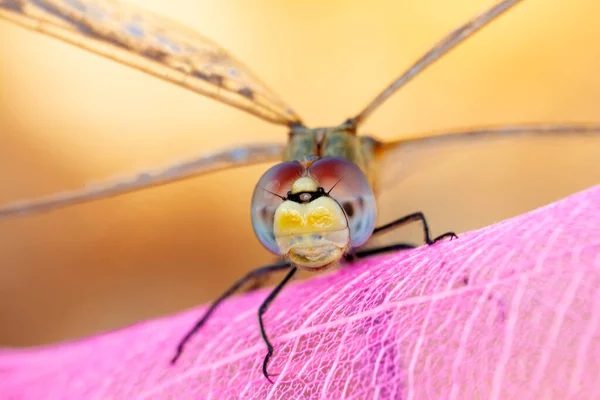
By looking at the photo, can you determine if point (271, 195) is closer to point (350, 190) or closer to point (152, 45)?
point (350, 190)

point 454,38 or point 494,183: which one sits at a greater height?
point 454,38

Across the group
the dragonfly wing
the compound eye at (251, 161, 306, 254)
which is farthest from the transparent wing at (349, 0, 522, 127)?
the dragonfly wing

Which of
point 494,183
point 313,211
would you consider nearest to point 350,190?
point 313,211

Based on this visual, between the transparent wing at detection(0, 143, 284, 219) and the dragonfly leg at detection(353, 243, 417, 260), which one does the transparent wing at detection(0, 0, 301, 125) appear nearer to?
the transparent wing at detection(0, 143, 284, 219)

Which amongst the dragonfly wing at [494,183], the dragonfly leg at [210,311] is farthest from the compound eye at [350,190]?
the dragonfly wing at [494,183]

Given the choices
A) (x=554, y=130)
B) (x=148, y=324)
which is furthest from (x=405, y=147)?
(x=148, y=324)
